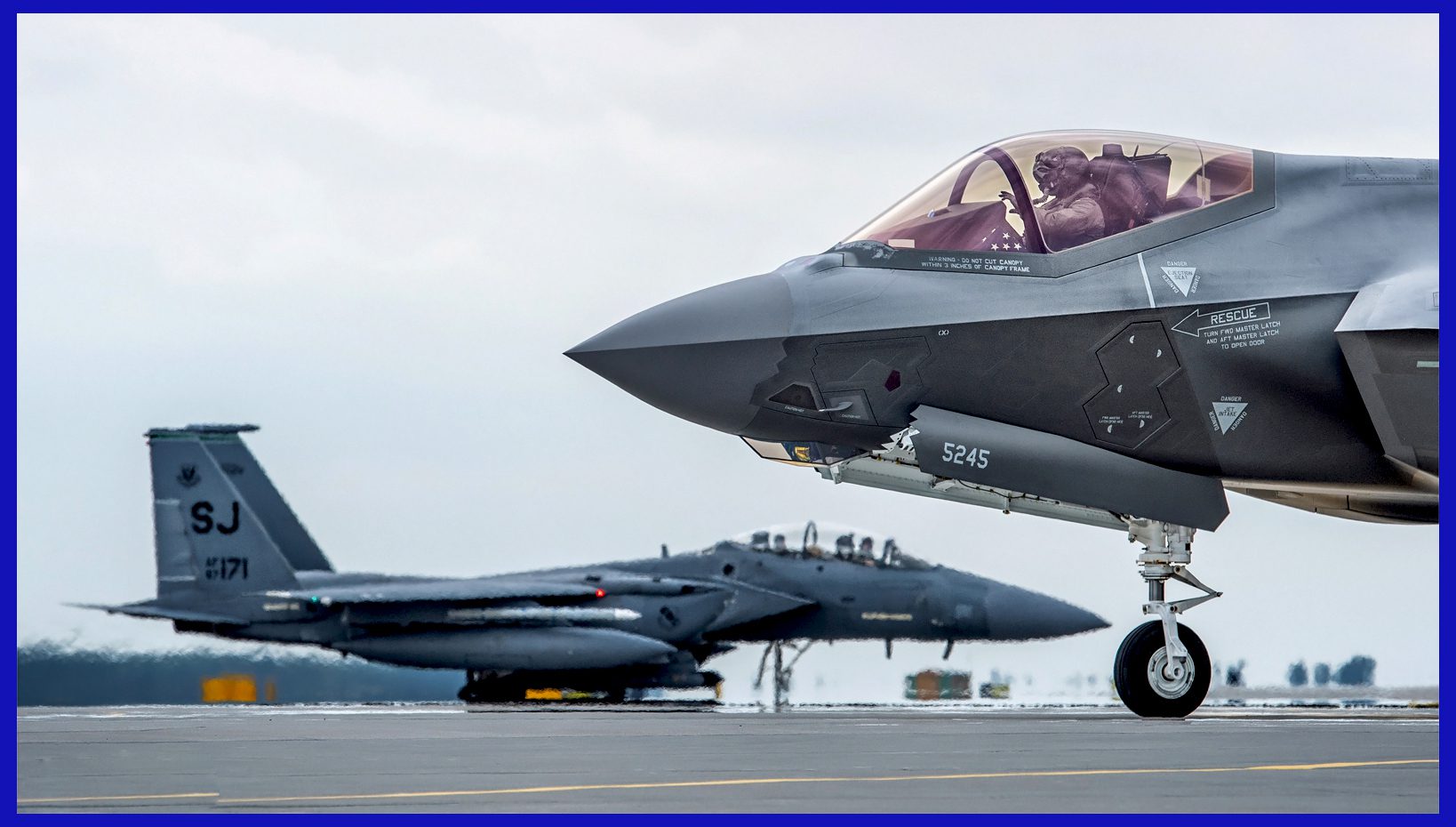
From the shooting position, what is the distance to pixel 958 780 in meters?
6.37

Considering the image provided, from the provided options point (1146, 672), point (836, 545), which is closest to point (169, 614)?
point (836, 545)

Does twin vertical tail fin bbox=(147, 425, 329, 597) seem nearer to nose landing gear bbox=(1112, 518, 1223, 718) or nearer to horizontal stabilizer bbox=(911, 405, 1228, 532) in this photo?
nose landing gear bbox=(1112, 518, 1223, 718)

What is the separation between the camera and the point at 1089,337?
970 centimetres

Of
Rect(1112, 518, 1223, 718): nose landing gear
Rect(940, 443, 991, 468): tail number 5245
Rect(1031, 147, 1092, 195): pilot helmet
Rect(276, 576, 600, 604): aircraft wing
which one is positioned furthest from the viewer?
Rect(276, 576, 600, 604): aircraft wing

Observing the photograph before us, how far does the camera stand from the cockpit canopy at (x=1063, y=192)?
993 centimetres

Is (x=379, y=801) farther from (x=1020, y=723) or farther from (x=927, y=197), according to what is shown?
(x=1020, y=723)

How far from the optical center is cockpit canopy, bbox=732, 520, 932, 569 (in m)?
21.9

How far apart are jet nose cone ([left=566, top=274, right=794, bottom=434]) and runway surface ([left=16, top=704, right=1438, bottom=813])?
6.05 ft

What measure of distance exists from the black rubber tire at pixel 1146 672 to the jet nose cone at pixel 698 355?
3.18m

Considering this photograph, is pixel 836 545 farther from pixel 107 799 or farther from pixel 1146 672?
pixel 107 799

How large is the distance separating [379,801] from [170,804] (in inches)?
26.1

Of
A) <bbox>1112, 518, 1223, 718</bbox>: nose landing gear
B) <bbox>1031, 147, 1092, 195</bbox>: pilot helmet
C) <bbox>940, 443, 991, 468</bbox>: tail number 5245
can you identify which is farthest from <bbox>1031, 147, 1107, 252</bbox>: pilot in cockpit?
<bbox>1112, 518, 1223, 718</bbox>: nose landing gear

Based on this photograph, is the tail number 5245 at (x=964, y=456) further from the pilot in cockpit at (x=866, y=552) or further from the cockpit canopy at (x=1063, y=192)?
the pilot in cockpit at (x=866, y=552)

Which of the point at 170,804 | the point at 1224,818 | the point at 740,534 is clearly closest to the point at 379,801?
the point at 170,804
